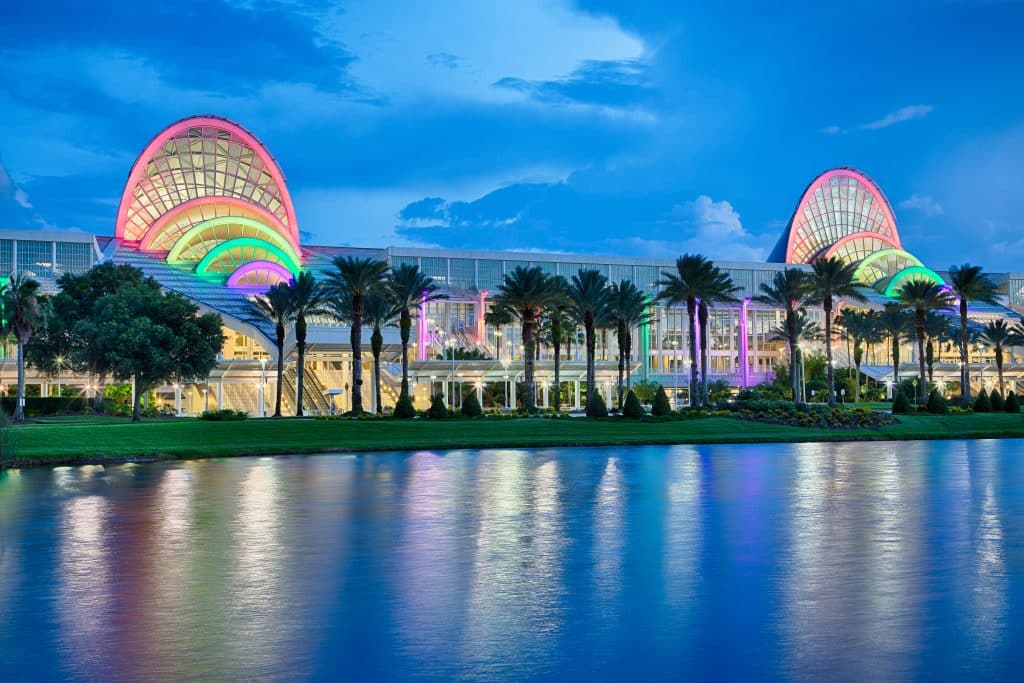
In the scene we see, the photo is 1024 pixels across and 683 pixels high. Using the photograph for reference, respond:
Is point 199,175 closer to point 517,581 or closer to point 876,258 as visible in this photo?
point 876,258

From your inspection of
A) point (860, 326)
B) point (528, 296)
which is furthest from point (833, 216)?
point (528, 296)

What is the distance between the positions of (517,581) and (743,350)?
4155 inches

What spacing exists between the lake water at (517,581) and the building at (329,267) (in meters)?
54.8

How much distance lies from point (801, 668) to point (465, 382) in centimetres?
8457

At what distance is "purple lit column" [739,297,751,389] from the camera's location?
370 feet

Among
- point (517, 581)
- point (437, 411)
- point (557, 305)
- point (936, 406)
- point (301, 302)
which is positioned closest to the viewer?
point (517, 581)

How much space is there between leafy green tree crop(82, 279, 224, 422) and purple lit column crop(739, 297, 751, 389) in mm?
63622

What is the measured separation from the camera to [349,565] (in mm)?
13711

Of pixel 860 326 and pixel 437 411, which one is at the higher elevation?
pixel 860 326

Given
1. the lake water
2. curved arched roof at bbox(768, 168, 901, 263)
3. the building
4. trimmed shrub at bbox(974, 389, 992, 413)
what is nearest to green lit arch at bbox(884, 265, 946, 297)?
the building

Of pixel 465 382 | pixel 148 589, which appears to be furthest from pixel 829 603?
pixel 465 382

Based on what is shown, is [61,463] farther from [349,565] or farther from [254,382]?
[254,382]

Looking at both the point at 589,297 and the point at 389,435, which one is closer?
the point at 389,435

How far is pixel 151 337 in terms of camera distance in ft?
189
